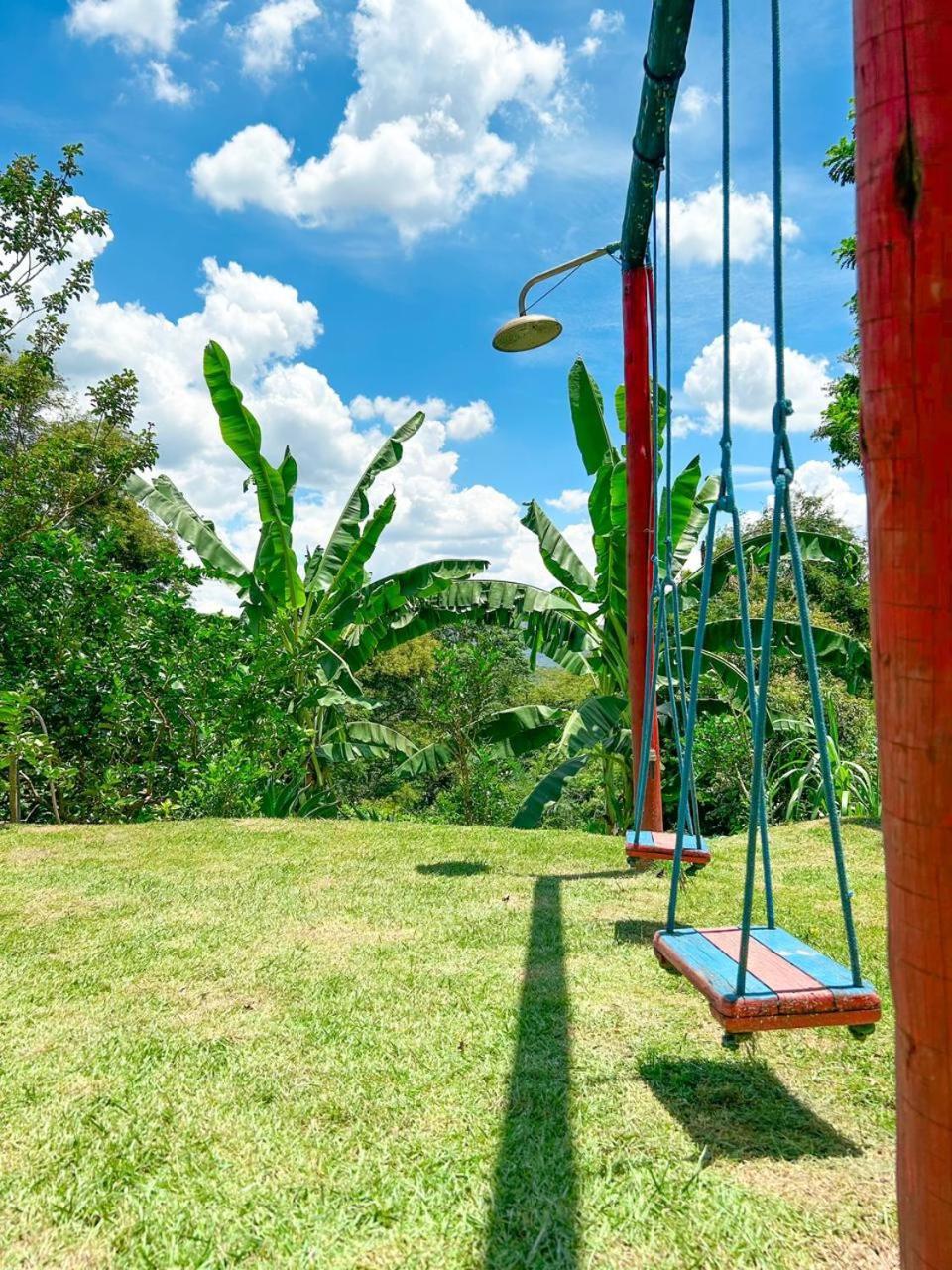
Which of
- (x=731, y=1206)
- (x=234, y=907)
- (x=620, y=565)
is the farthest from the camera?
(x=620, y=565)

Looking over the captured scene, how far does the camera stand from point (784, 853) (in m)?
6.32

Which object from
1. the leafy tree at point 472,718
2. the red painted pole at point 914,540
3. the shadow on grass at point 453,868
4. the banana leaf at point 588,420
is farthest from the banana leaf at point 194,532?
the red painted pole at point 914,540

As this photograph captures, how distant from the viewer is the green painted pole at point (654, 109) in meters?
3.60

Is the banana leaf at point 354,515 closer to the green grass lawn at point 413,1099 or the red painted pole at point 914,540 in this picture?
the green grass lawn at point 413,1099

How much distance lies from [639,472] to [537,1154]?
4.07 metres

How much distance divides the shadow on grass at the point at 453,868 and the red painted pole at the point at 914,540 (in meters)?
4.61

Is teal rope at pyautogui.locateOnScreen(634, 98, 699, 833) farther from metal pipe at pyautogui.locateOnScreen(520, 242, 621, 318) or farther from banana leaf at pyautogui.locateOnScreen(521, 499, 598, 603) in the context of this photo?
banana leaf at pyautogui.locateOnScreen(521, 499, 598, 603)

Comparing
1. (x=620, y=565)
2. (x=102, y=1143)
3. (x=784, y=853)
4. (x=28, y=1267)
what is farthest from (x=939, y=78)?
(x=620, y=565)

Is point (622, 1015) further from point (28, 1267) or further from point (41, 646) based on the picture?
point (41, 646)

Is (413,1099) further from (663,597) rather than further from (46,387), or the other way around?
(46,387)

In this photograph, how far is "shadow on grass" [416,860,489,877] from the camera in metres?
5.60

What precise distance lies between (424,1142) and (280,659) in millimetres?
6402

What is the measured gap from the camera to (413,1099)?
2377 mm

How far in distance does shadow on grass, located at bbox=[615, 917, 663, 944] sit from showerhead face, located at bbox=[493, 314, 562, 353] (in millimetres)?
3467
